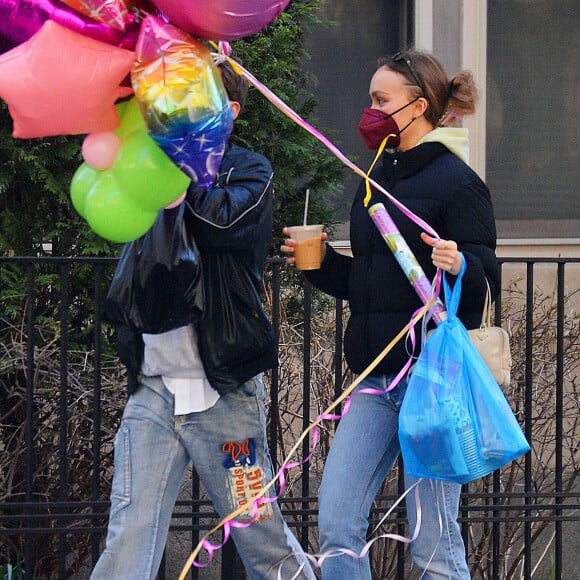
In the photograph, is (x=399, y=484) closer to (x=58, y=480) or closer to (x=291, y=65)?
(x=58, y=480)

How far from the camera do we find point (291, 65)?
5031 millimetres

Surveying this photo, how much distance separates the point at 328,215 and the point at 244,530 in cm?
245

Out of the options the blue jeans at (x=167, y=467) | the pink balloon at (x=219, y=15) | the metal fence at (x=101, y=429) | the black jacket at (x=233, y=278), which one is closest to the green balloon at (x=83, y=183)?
the black jacket at (x=233, y=278)

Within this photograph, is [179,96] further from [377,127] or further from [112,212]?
[377,127]

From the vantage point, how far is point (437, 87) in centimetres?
316

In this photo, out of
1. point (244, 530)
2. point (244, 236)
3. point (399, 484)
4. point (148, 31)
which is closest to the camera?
point (148, 31)

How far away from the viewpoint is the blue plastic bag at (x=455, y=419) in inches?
107

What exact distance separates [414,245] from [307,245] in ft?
1.10

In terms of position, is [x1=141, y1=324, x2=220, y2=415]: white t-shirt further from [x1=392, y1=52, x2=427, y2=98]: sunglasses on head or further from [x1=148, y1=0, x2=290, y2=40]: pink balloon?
[x1=392, y1=52, x2=427, y2=98]: sunglasses on head

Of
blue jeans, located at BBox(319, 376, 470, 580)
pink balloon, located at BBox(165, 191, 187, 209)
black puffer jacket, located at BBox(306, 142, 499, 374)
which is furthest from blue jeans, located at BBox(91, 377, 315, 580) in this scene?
pink balloon, located at BBox(165, 191, 187, 209)

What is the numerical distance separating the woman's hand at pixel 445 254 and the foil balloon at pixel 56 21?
0.99 meters

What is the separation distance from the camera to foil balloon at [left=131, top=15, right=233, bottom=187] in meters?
2.26

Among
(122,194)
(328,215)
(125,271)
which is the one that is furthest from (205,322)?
(328,215)

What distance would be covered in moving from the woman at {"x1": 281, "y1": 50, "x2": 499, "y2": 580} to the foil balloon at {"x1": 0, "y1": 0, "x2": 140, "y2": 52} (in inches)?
37.4
